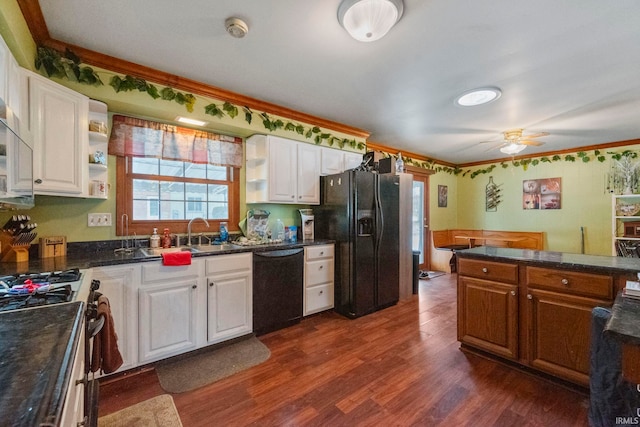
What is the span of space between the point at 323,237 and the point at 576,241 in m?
4.98

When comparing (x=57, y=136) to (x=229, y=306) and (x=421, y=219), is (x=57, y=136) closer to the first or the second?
(x=229, y=306)

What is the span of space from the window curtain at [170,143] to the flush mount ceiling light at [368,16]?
188cm

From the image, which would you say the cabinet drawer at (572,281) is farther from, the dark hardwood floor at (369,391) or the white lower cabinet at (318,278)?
the white lower cabinet at (318,278)

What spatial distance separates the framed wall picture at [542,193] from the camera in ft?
17.5

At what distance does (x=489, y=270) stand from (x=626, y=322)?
1.24 m

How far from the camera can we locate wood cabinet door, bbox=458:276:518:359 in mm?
2141

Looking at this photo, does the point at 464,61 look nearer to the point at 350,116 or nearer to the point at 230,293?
the point at 350,116

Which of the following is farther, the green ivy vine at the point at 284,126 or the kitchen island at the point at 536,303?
the green ivy vine at the point at 284,126

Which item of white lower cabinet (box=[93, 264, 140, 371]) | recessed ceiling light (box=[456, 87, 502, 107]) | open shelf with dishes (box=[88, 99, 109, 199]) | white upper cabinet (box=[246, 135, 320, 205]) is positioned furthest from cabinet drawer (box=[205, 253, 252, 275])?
recessed ceiling light (box=[456, 87, 502, 107])

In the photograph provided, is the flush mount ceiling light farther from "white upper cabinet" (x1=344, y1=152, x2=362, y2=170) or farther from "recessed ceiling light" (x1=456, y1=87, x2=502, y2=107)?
"white upper cabinet" (x1=344, y1=152, x2=362, y2=170)

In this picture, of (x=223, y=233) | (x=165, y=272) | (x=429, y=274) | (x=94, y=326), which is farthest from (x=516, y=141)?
(x=94, y=326)

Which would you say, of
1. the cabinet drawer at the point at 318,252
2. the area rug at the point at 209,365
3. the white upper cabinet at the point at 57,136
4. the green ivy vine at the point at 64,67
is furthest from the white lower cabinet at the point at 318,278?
the green ivy vine at the point at 64,67

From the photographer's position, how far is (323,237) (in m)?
3.55

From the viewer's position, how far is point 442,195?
6328 mm
